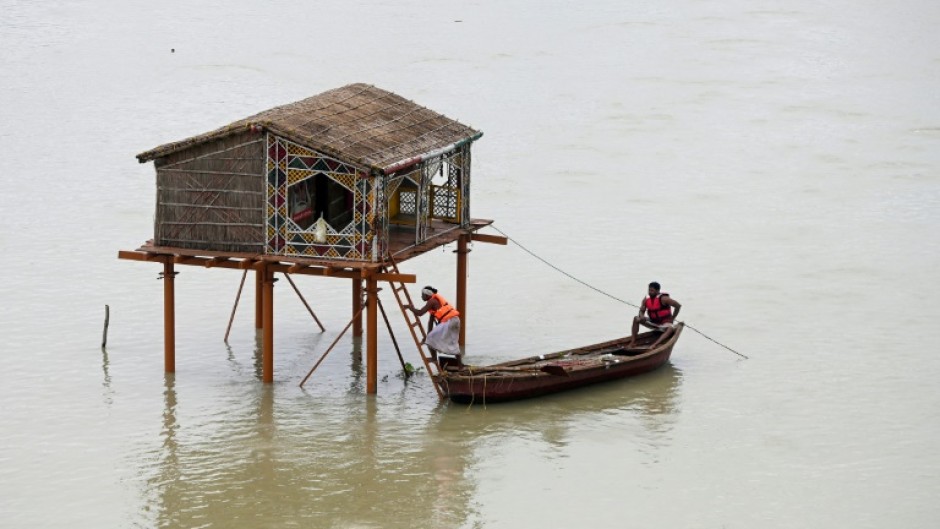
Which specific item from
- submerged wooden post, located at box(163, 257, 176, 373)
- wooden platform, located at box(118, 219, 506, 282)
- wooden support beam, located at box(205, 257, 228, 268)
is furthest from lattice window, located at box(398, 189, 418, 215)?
submerged wooden post, located at box(163, 257, 176, 373)

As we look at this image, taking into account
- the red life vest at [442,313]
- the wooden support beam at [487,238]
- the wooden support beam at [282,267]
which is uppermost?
the wooden support beam at [487,238]

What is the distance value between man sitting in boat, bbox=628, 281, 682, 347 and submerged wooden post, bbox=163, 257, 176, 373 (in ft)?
27.8

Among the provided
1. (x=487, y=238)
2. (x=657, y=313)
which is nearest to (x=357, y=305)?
(x=487, y=238)

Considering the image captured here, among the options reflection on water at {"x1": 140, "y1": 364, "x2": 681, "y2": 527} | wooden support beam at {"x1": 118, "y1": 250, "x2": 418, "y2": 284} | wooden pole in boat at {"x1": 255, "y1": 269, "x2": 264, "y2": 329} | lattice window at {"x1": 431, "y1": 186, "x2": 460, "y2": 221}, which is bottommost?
reflection on water at {"x1": 140, "y1": 364, "x2": 681, "y2": 527}

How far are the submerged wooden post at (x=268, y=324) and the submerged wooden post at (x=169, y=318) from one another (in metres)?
1.60

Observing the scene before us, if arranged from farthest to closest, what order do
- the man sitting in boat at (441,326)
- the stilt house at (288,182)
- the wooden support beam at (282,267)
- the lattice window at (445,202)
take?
the lattice window at (445,202) < the man sitting in boat at (441,326) < the wooden support beam at (282,267) < the stilt house at (288,182)

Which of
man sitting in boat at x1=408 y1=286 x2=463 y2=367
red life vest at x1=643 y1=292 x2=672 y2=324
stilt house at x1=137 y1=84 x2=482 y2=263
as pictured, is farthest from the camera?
red life vest at x1=643 y1=292 x2=672 y2=324

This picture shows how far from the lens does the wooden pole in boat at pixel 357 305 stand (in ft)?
105

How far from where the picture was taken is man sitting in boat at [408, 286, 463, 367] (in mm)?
28625

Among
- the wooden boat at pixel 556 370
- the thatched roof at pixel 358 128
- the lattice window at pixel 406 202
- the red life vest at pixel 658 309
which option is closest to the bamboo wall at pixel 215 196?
the thatched roof at pixel 358 128

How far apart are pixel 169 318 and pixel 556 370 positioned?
6909mm

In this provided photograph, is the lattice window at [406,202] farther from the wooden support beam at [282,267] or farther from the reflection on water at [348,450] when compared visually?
the reflection on water at [348,450]

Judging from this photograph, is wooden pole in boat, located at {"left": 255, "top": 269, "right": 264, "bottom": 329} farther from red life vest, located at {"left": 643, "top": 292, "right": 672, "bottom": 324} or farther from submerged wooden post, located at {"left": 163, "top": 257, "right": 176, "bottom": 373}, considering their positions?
red life vest, located at {"left": 643, "top": 292, "right": 672, "bottom": 324}

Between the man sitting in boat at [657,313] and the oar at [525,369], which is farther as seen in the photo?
the man sitting in boat at [657,313]
